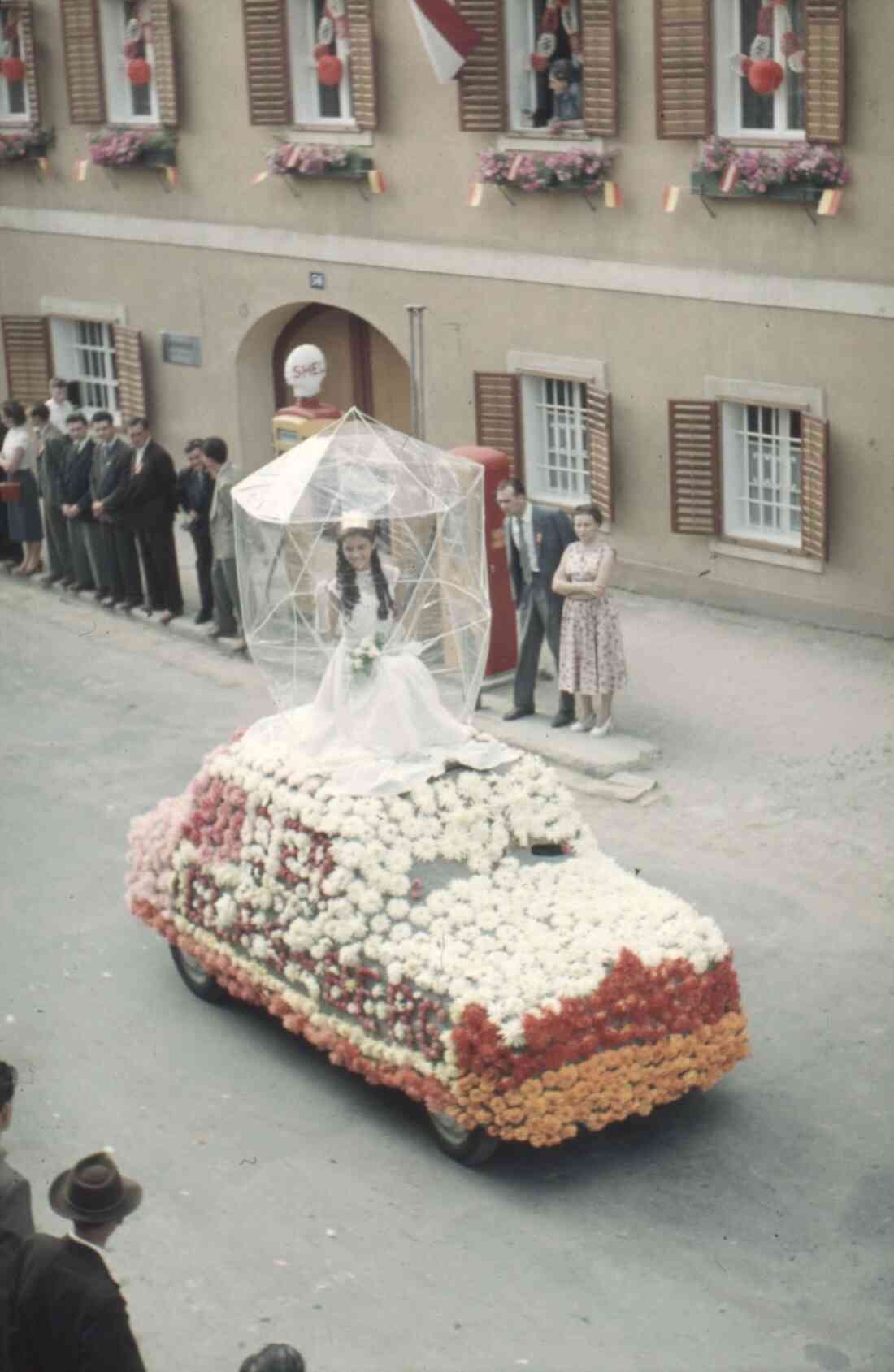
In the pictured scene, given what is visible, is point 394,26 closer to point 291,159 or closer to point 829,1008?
point 291,159

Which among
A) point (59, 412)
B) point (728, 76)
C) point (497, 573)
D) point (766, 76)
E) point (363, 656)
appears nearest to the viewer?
point (363, 656)

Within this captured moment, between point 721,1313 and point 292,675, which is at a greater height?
point 292,675

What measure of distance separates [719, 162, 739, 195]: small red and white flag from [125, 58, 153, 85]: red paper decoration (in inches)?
299

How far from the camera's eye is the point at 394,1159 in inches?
379

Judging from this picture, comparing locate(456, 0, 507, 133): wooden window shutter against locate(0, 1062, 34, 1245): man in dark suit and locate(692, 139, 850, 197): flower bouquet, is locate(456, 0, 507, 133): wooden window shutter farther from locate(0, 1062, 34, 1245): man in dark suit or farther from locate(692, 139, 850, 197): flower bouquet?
locate(0, 1062, 34, 1245): man in dark suit

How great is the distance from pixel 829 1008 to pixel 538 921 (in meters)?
1.98

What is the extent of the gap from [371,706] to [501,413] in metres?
9.13

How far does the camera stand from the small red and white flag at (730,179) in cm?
1667

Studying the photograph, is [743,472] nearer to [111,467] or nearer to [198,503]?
[198,503]

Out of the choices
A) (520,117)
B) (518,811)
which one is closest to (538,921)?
(518,811)

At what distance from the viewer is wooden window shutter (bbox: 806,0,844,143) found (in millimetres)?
15664

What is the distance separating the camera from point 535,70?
18.4m

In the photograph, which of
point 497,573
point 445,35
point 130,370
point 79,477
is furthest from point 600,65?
point 130,370

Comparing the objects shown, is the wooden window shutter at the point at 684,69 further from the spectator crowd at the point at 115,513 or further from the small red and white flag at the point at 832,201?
the spectator crowd at the point at 115,513
